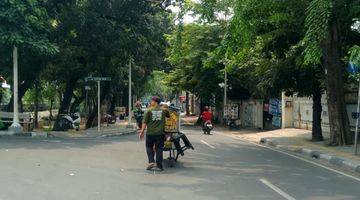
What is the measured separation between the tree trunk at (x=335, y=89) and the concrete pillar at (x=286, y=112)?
13310 mm

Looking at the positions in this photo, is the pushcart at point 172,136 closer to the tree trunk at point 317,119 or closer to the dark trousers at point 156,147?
the dark trousers at point 156,147

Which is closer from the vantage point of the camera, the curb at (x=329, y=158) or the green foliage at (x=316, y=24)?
the curb at (x=329, y=158)

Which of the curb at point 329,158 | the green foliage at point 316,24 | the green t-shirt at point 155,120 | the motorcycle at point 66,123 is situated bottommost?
the curb at point 329,158

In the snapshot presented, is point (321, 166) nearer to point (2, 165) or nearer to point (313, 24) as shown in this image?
point (313, 24)

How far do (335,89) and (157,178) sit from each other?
35.0 ft

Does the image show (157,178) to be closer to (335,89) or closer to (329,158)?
(329,158)

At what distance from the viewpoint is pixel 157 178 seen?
452 inches

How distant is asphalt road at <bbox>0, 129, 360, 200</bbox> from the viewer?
31.2 feet

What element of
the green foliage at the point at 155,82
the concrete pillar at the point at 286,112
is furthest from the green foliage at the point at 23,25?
the green foliage at the point at 155,82

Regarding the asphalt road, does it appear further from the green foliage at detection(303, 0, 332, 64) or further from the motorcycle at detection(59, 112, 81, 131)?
the motorcycle at detection(59, 112, 81, 131)

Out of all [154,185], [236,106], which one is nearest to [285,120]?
[236,106]

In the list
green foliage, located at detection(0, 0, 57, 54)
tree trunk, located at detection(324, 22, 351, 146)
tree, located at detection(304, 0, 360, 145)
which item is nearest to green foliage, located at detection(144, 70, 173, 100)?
green foliage, located at detection(0, 0, 57, 54)

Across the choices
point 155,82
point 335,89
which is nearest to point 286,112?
point 335,89

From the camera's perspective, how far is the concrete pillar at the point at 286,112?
3362 centimetres
